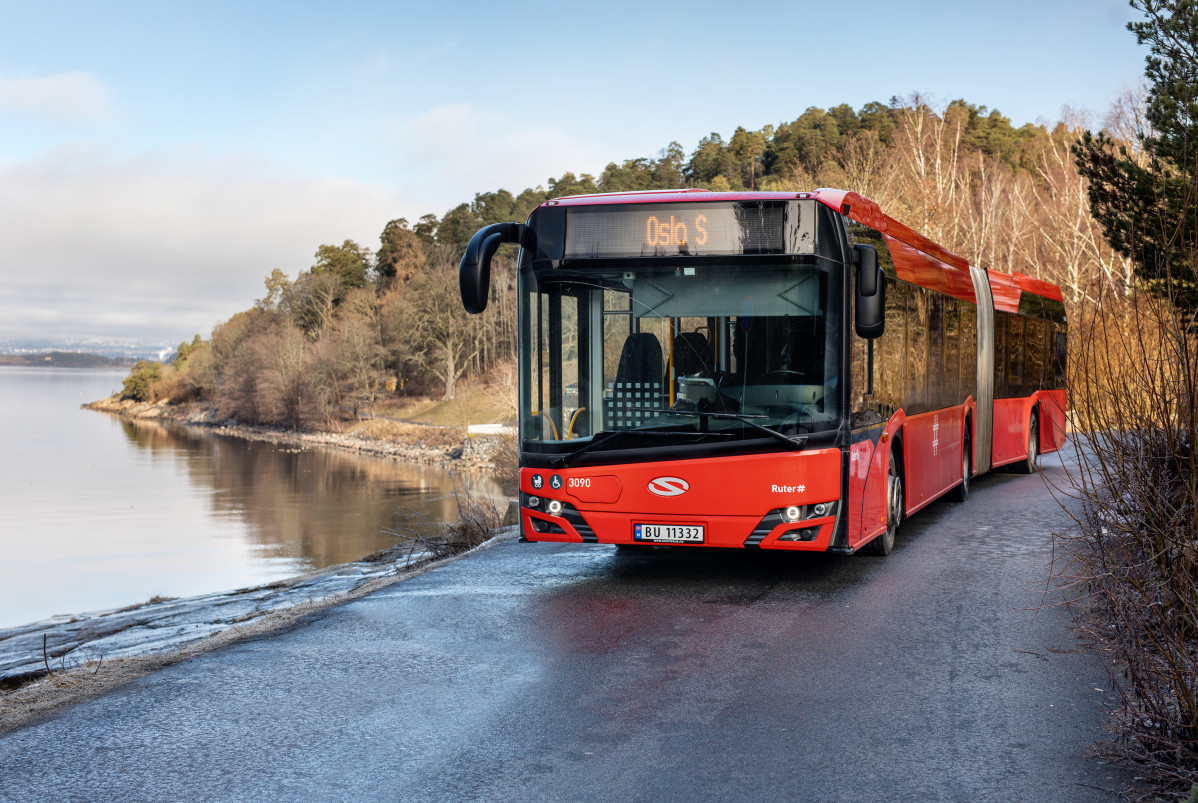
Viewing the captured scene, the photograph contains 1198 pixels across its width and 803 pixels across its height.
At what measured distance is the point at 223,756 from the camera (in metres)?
5.07

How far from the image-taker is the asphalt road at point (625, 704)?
469cm

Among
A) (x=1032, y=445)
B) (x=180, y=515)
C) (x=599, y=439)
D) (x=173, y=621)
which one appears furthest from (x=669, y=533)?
(x=180, y=515)

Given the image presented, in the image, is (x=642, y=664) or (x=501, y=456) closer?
(x=642, y=664)

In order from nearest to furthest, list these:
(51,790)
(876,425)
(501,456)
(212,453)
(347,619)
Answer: (51,790) → (347,619) → (876,425) → (501,456) → (212,453)

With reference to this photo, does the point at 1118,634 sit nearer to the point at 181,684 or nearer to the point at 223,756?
the point at 223,756

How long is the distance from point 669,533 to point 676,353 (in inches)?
57.8

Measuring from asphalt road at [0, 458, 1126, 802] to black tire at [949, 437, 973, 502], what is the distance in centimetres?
504

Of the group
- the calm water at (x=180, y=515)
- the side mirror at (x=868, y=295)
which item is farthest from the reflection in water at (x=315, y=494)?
the side mirror at (x=868, y=295)

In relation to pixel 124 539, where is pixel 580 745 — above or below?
above

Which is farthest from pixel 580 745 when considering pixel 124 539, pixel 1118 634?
pixel 124 539

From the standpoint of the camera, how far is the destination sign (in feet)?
27.1

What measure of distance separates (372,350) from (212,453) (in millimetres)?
15953

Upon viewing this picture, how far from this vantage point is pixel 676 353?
Result: 8.31m

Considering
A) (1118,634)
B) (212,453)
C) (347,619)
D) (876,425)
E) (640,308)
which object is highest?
(640,308)
